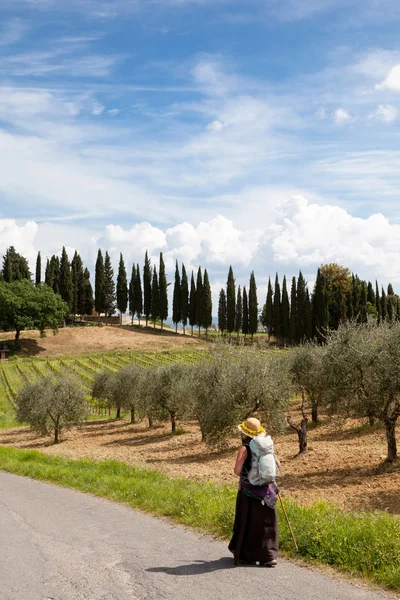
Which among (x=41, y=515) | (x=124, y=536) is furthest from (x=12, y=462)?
(x=124, y=536)

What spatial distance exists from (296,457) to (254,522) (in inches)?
555

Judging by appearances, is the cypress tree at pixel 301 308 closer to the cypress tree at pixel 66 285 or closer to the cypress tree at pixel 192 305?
the cypress tree at pixel 192 305

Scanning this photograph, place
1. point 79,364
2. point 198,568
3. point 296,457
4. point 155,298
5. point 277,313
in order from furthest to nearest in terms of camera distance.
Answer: point 155,298, point 277,313, point 79,364, point 296,457, point 198,568

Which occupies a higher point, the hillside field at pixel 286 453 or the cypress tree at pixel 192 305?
the cypress tree at pixel 192 305

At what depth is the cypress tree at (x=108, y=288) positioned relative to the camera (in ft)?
350

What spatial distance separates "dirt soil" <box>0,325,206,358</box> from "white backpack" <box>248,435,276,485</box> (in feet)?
244

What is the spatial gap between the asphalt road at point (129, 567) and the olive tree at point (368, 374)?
985 centimetres

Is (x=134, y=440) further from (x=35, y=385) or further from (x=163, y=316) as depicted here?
(x=163, y=316)

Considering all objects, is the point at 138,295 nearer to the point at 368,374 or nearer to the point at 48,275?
the point at 48,275

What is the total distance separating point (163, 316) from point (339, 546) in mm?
94765

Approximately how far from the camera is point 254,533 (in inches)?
285

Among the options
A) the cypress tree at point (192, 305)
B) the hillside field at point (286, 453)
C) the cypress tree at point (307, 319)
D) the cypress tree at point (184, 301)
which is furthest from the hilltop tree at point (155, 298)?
the hillside field at point (286, 453)

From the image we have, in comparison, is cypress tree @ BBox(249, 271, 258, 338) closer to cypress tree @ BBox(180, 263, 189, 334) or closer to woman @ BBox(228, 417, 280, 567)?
cypress tree @ BBox(180, 263, 189, 334)

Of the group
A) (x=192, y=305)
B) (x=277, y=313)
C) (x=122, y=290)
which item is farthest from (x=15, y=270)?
(x=277, y=313)
